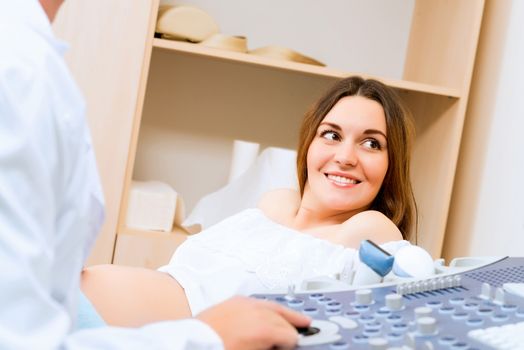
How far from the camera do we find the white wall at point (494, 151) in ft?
6.12

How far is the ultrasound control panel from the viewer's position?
627 millimetres

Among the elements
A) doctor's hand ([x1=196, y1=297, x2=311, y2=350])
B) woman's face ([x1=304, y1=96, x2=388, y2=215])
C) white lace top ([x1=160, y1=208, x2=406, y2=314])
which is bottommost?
white lace top ([x1=160, y1=208, x2=406, y2=314])

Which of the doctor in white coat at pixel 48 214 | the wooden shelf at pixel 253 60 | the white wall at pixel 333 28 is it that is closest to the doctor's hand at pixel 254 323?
the doctor in white coat at pixel 48 214

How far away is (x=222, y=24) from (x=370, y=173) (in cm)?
120

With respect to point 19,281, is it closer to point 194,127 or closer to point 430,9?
point 194,127

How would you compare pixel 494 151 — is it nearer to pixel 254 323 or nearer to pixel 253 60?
pixel 253 60

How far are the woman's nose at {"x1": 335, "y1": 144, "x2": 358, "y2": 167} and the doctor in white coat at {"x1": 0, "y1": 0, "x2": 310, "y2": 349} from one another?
0.66 metres

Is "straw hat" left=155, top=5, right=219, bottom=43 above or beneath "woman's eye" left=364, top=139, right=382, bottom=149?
above

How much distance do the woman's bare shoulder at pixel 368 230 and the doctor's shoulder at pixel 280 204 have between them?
0.55ft

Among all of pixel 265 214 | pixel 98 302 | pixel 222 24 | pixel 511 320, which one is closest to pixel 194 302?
pixel 98 302

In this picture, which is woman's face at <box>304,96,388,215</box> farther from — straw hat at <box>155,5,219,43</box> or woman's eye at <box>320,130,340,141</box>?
straw hat at <box>155,5,219,43</box>

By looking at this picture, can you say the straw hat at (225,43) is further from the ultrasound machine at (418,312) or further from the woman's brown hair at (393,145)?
the ultrasound machine at (418,312)

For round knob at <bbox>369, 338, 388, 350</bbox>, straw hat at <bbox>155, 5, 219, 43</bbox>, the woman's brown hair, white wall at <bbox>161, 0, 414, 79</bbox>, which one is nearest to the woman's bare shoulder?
the woman's brown hair

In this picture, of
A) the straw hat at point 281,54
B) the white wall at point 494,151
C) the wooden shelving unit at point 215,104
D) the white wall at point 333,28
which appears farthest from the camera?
the white wall at point 333,28
